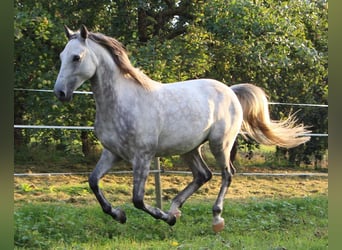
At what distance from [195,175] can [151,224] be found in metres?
0.71

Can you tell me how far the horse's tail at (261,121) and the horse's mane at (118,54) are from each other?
1.18 m

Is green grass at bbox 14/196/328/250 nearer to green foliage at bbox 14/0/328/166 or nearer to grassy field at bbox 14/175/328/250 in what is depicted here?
grassy field at bbox 14/175/328/250

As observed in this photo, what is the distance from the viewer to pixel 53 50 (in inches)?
266

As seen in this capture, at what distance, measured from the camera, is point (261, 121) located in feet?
14.0

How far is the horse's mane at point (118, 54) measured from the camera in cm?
329

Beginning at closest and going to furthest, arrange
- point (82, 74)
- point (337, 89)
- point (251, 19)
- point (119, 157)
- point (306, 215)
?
point (337, 89) → point (82, 74) → point (119, 157) → point (306, 215) → point (251, 19)

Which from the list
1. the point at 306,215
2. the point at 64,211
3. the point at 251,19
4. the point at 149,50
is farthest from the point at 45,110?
the point at 306,215

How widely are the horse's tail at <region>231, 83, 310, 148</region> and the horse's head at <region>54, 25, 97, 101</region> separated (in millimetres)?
1622

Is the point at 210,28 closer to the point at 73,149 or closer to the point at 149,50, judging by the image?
the point at 149,50

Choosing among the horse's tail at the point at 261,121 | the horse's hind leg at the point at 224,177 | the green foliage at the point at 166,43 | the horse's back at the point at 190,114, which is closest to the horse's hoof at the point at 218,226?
the horse's hind leg at the point at 224,177

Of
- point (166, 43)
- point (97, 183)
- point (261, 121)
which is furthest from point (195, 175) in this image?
point (166, 43)

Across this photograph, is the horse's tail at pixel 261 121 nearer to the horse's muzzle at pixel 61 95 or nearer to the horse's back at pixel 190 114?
the horse's back at pixel 190 114

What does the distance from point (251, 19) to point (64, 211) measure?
3738 millimetres

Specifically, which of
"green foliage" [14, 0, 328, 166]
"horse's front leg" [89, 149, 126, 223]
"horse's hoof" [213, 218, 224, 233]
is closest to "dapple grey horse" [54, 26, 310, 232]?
"horse's front leg" [89, 149, 126, 223]
